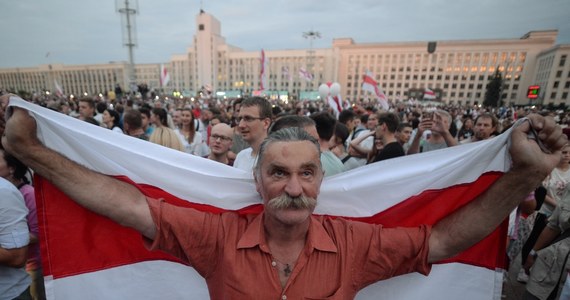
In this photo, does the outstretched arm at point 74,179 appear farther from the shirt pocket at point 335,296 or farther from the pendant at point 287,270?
the shirt pocket at point 335,296

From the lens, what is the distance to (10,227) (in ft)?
5.88

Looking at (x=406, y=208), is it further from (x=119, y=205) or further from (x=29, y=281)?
(x=29, y=281)

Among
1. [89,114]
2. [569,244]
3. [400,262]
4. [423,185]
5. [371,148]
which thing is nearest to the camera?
[400,262]

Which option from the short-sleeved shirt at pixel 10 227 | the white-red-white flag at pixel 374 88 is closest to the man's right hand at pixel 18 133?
Answer: the short-sleeved shirt at pixel 10 227

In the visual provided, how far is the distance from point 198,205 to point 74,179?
2.16 feet

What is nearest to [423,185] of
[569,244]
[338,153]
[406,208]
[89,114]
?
[406,208]

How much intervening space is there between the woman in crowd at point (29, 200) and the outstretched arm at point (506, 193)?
2.79 metres

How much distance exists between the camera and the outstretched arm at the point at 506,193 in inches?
51.9

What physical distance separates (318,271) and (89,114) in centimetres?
682

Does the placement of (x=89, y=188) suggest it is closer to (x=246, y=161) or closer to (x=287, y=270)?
(x=287, y=270)

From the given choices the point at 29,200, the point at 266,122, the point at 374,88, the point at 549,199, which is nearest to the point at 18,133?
the point at 29,200

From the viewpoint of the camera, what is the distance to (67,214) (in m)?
1.52

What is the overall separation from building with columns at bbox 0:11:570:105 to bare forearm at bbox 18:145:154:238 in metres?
71.4

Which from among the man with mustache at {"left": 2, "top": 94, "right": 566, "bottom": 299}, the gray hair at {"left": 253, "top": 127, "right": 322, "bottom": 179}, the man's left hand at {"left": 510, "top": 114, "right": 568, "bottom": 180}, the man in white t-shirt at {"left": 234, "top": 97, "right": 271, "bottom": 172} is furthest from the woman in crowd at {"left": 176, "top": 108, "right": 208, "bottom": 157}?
the man's left hand at {"left": 510, "top": 114, "right": 568, "bottom": 180}
